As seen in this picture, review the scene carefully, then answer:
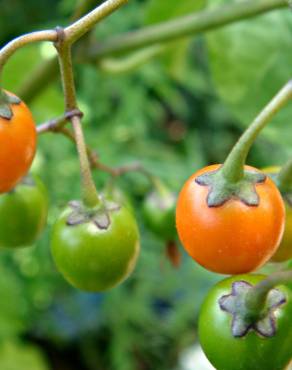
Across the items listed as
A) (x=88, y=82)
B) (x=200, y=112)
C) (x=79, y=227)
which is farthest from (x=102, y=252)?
(x=200, y=112)

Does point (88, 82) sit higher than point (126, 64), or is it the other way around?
point (126, 64)

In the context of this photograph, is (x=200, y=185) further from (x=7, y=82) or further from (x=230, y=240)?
(x=7, y=82)

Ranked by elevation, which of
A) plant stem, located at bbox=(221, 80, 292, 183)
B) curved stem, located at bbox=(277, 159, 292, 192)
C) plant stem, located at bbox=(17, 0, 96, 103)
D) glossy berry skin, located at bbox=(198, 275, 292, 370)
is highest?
plant stem, located at bbox=(221, 80, 292, 183)

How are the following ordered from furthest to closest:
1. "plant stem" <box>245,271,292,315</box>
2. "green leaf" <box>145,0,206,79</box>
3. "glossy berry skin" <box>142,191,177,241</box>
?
"green leaf" <box>145,0,206,79</box> < "glossy berry skin" <box>142,191,177,241</box> < "plant stem" <box>245,271,292,315</box>

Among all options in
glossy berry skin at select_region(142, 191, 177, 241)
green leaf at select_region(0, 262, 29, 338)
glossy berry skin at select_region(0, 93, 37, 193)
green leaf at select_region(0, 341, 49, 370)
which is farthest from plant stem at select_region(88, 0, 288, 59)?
green leaf at select_region(0, 341, 49, 370)

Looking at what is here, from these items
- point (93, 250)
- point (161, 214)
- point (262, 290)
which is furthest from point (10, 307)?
point (262, 290)

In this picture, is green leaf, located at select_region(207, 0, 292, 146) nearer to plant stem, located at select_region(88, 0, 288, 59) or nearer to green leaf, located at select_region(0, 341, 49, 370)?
plant stem, located at select_region(88, 0, 288, 59)
